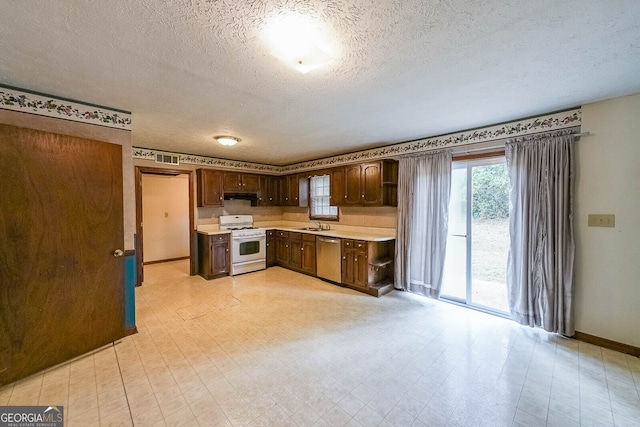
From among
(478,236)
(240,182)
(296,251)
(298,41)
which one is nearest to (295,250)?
(296,251)

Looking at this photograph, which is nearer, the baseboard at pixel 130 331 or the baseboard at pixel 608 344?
the baseboard at pixel 608 344

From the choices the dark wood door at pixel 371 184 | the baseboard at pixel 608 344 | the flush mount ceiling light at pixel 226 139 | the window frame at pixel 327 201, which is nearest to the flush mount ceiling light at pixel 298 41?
the flush mount ceiling light at pixel 226 139

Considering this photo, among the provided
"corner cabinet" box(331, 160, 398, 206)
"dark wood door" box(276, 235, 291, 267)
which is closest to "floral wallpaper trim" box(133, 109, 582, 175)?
"corner cabinet" box(331, 160, 398, 206)

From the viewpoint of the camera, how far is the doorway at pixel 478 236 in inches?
134

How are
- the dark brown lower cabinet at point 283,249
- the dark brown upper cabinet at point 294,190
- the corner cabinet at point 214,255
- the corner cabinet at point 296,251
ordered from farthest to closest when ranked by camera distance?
the dark brown upper cabinet at point 294,190, the dark brown lower cabinet at point 283,249, the corner cabinet at point 296,251, the corner cabinet at point 214,255

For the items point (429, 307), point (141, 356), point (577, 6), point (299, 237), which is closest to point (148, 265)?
point (299, 237)

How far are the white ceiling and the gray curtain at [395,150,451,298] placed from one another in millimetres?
911

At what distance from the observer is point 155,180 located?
6324mm

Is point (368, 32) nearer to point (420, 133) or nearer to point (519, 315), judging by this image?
point (420, 133)

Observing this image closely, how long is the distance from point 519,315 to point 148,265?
716 centimetres

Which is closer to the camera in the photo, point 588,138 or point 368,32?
point 368,32

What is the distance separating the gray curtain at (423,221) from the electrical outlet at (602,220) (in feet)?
4.73

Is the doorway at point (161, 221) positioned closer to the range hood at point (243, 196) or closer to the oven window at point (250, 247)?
the range hood at point (243, 196)

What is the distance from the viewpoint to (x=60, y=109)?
2.52m
